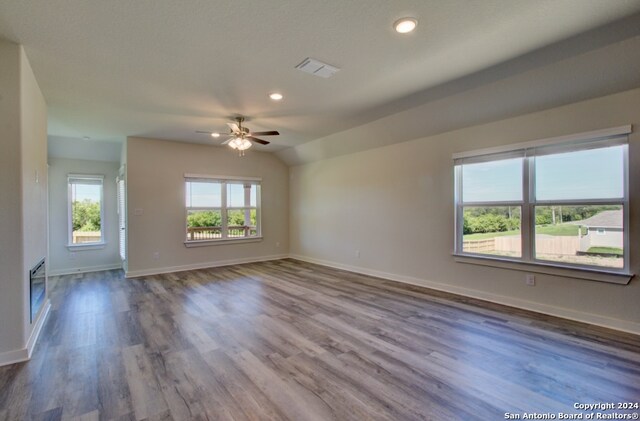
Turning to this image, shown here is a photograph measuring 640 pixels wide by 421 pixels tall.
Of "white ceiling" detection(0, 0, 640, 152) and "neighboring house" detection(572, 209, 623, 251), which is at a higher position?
"white ceiling" detection(0, 0, 640, 152)

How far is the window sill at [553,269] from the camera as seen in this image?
3158 mm

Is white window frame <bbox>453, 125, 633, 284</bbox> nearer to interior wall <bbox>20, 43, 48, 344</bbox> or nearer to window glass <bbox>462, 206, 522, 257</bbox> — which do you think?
window glass <bbox>462, 206, 522, 257</bbox>

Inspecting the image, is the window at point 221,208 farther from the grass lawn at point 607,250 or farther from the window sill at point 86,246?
the grass lawn at point 607,250

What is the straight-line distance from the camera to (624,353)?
262 cm

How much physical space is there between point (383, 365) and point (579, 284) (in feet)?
8.51

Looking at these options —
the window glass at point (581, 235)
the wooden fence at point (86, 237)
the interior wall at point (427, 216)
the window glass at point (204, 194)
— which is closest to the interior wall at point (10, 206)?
the window glass at point (204, 194)

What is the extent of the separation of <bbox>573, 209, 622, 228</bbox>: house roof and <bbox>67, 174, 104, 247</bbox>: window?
8.59m

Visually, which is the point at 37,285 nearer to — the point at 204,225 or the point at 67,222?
the point at 204,225

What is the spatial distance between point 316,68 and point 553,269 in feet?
11.6

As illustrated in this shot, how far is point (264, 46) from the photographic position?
2.69 metres

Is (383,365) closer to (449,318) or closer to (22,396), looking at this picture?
(449,318)

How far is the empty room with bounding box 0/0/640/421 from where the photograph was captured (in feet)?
7.14

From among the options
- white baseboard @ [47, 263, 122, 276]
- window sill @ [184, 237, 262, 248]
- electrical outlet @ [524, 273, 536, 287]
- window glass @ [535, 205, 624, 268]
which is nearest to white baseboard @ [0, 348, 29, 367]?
window sill @ [184, 237, 262, 248]

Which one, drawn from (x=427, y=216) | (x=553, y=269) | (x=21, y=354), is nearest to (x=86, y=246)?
(x=21, y=354)
